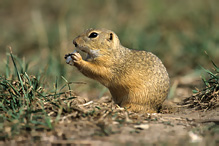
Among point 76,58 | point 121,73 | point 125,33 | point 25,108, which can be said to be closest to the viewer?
point 25,108

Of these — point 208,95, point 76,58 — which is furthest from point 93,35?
point 208,95

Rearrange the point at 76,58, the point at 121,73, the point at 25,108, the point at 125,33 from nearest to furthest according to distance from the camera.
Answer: the point at 25,108 < the point at 76,58 < the point at 121,73 < the point at 125,33

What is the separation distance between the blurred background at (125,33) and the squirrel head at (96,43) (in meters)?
0.90

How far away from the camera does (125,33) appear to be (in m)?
7.85

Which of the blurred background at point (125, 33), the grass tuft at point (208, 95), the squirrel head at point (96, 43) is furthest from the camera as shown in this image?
the blurred background at point (125, 33)

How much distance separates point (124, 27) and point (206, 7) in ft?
8.75

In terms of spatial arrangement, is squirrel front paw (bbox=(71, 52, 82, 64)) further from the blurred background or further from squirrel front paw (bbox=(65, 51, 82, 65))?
the blurred background

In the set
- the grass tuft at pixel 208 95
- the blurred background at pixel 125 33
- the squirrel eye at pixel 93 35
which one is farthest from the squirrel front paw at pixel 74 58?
A: the grass tuft at pixel 208 95

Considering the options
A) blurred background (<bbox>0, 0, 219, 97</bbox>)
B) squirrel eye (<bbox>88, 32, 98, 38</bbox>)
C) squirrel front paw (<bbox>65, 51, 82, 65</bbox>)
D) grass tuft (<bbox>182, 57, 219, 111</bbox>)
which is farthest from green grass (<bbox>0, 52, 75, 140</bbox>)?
grass tuft (<bbox>182, 57, 219, 111</bbox>)

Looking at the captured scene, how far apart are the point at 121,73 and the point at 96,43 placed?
0.54m

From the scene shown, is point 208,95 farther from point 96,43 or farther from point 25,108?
point 25,108

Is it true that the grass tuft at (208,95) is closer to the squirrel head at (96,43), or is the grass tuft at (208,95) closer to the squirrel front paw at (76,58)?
the squirrel head at (96,43)

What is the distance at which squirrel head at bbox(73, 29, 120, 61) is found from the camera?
4438 millimetres

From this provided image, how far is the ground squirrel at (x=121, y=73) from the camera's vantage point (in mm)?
4453
